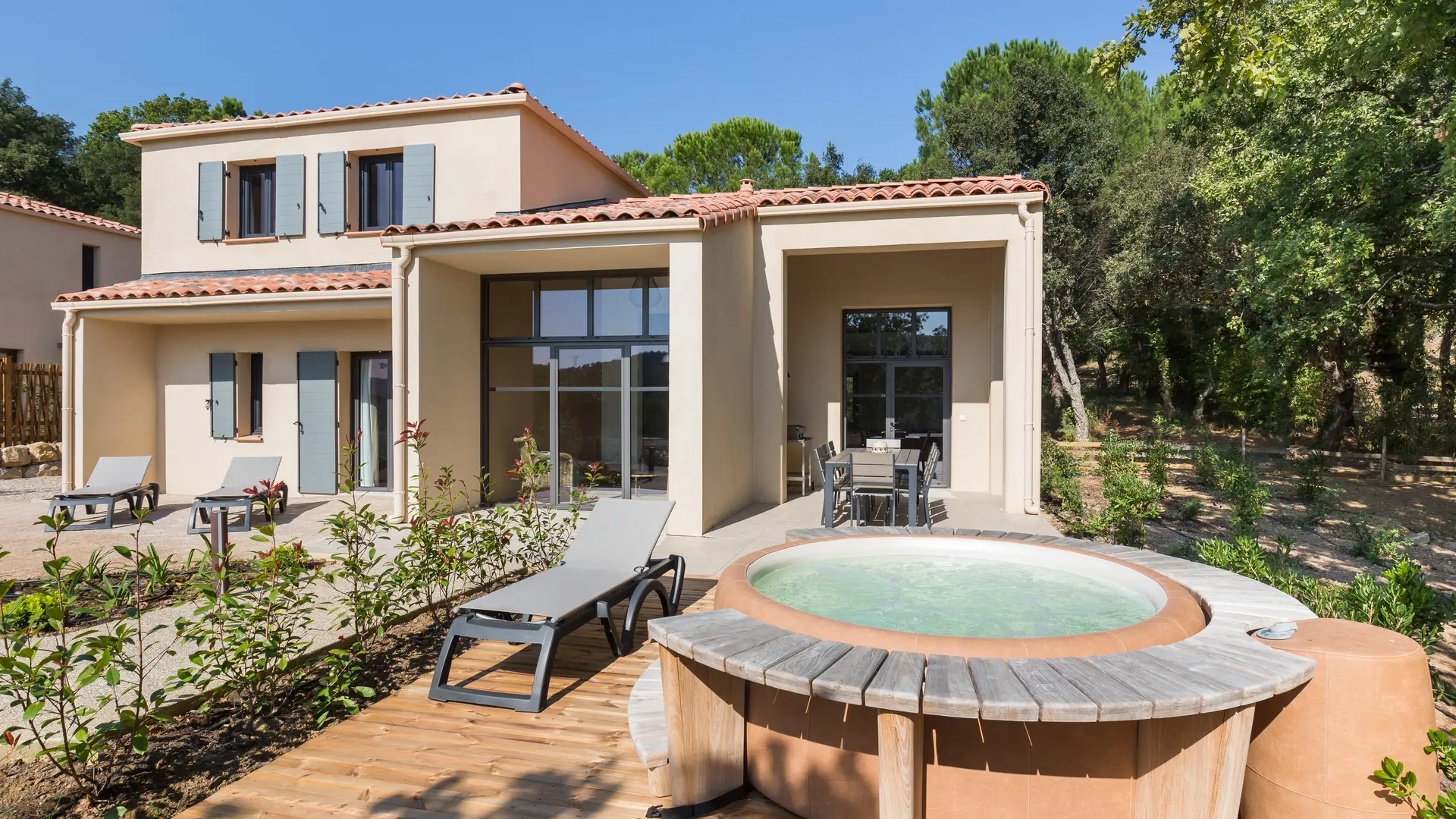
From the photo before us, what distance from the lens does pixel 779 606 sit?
9.71 ft

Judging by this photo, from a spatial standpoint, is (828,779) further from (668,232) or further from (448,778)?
(668,232)

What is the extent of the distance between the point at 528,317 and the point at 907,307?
601 centimetres

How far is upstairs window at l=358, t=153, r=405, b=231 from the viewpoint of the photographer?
35.7 ft

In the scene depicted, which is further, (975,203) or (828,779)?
(975,203)

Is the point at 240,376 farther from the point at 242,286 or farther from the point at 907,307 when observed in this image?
the point at 907,307

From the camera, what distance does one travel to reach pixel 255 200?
1136cm

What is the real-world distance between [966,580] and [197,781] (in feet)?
13.2

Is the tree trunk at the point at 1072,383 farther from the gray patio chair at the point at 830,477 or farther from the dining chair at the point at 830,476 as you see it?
the gray patio chair at the point at 830,477

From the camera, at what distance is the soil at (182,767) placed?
101 inches

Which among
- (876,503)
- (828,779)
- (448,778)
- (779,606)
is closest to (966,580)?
(779,606)

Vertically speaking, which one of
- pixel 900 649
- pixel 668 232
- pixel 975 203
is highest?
pixel 975 203

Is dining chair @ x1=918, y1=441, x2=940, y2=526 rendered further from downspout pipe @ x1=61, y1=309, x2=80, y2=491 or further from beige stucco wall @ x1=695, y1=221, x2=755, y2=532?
downspout pipe @ x1=61, y1=309, x2=80, y2=491

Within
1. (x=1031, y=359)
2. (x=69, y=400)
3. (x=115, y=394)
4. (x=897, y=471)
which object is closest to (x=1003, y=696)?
(x=897, y=471)

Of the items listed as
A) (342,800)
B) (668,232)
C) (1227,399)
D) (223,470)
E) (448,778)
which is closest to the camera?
(342,800)
